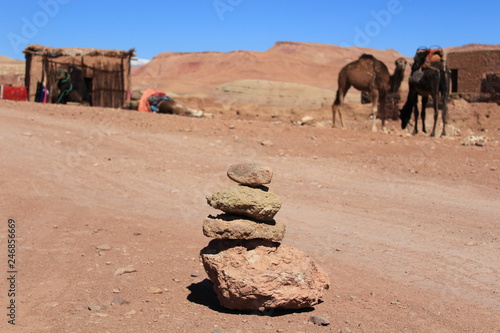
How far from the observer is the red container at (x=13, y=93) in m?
21.2

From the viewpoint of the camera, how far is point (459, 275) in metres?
5.92

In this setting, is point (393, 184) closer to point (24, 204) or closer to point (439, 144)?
point (439, 144)

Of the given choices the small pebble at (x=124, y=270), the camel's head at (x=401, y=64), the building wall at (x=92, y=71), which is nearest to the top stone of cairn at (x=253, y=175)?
the small pebble at (x=124, y=270)

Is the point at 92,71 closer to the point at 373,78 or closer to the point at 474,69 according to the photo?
the point at 373,78

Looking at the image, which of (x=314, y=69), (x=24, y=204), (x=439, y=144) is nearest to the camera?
(x=24, y=204)

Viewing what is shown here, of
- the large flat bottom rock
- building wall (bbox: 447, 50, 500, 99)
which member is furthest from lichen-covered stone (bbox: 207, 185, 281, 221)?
building wall (bbox: 447, 50, 500, 99)

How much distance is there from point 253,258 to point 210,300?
57 centimetres

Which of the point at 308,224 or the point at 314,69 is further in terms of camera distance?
the point at 314,69

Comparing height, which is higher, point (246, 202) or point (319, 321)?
point (246, 202)

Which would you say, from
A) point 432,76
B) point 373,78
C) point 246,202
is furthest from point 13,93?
point 246,202

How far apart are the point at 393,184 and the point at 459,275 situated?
482 centimetres

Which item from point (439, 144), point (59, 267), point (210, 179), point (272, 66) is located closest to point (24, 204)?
point (59, 267)

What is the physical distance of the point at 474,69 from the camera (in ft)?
69.1

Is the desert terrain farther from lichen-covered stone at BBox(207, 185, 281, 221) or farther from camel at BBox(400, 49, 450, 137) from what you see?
camel at BBox(400, 49, 450, 137)
